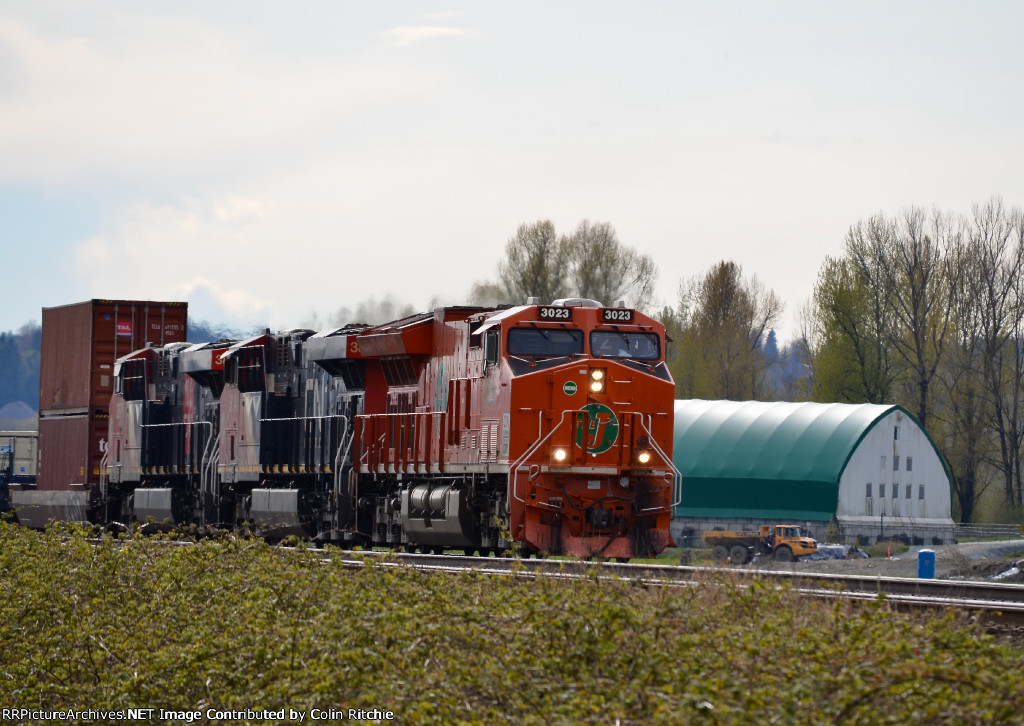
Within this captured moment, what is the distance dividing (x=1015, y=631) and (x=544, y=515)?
8169 mm

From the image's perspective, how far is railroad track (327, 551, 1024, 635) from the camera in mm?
11133

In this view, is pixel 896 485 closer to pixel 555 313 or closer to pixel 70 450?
pixel 70 450

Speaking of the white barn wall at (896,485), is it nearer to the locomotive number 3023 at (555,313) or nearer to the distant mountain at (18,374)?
the locomotive number 3023 at (555,313)

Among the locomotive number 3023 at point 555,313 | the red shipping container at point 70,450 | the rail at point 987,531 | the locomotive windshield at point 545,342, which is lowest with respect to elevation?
the rail at point 987,531

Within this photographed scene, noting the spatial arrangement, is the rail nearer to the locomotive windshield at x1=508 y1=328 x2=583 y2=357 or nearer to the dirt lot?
the dirt lot

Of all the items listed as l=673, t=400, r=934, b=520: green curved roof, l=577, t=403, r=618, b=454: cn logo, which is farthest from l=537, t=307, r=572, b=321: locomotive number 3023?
l=673, t=400, r=934, b=520: green curved roof

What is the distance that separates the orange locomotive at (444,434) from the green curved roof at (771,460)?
2074 cm

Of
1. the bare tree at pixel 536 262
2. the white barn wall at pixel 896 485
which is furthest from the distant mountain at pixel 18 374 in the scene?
the white barn wall at pixel 896 485

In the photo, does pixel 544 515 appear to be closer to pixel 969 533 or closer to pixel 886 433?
pixel 886 433

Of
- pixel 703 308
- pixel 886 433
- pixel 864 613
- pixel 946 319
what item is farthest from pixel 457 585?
pixel 703 308

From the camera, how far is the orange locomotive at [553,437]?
1794cm

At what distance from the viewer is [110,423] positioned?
30172 mm

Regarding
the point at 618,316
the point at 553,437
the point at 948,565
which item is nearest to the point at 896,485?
the point at 948,565

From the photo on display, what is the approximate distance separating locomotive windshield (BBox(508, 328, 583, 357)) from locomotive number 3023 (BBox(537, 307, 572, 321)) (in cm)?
16
